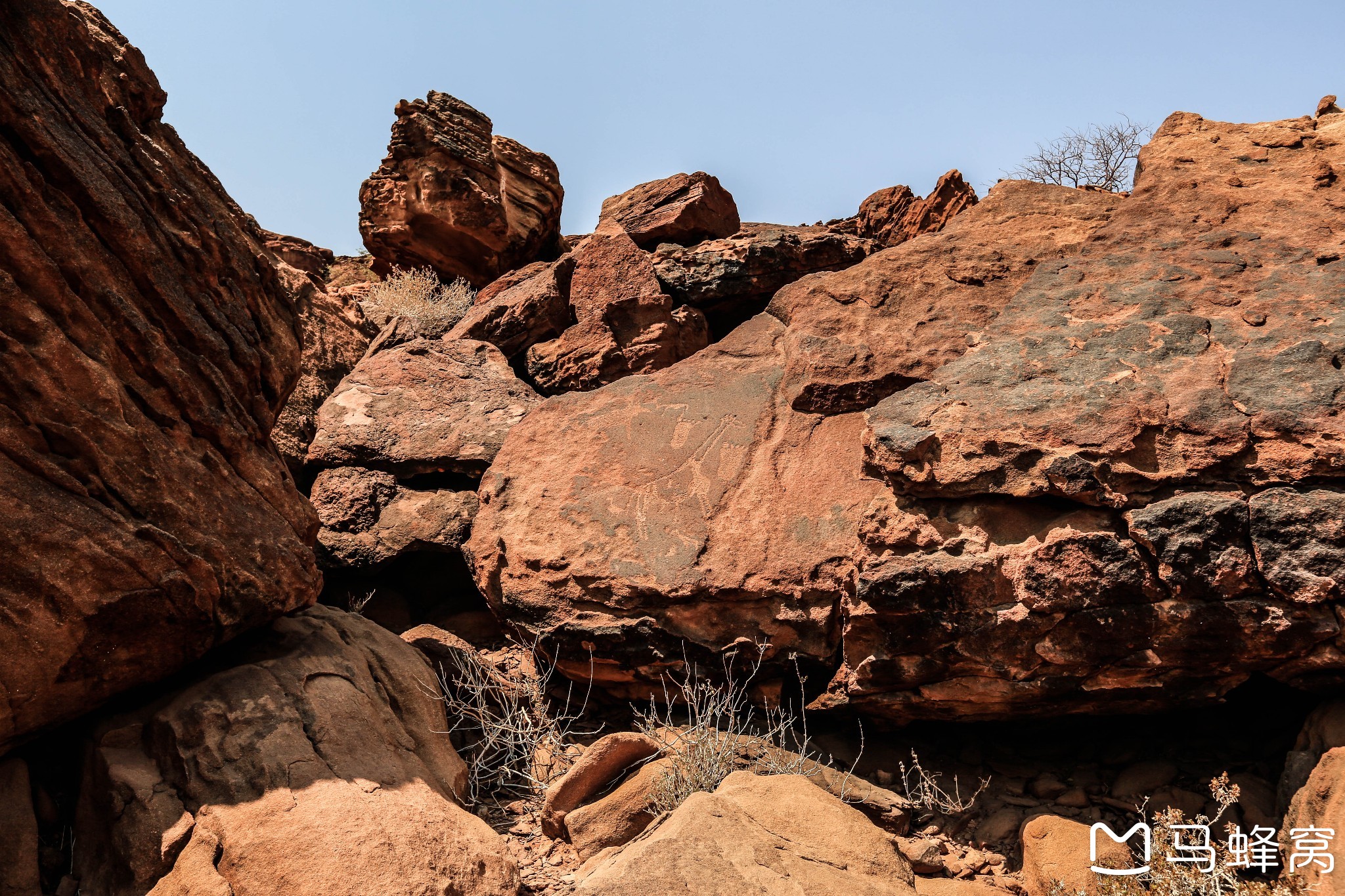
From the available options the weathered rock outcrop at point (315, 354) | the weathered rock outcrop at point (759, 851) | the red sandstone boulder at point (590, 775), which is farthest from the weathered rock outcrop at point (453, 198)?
the weathered rock outcrop at point (759, 851)

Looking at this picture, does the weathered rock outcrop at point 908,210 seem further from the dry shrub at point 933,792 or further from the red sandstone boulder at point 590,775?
the red sandstone boulder at point 590,775

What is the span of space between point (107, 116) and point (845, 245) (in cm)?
463

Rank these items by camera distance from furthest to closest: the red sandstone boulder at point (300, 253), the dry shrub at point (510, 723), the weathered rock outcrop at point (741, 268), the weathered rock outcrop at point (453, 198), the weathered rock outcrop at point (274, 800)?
the red sandstone boulder at point (300, 253)
the weathered rock outcrop at point (453, 198)
the weathered rock outcrop at point (741, 268)
the dry shrub at point (510, 723)
the weathered rock outcrop at point (274, 800)

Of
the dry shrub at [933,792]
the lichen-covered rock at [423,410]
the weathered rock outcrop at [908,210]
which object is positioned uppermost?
the weathered rock outcrop at [908,210]

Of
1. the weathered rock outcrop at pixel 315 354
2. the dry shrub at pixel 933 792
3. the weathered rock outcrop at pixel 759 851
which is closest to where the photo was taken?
the weathered rock outcrop at pixel 759 851

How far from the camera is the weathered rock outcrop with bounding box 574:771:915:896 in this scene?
8.86 ft

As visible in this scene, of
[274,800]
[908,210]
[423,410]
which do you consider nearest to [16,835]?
[274,800]

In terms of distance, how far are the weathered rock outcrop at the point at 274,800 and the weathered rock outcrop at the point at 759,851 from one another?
0.61m

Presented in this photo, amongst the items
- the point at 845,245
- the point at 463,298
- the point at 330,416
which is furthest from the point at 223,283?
the point at 845,245

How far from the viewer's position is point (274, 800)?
3.00m

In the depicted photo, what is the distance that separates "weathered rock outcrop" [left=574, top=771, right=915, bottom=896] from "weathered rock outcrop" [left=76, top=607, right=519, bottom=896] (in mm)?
606

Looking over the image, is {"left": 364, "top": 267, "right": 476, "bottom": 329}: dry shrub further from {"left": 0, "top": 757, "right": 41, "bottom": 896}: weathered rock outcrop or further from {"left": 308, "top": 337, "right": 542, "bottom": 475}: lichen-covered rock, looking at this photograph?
{"left": 0, "top": 757, "right": 41, "bottom": 896}: weathered rock outcrop

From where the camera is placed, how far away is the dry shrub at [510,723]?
13.0ft

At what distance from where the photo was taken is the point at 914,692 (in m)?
3.69
